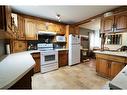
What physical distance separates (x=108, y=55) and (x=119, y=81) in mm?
2319

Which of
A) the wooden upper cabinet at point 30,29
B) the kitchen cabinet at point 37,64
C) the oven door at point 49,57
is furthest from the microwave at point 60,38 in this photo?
the kitchen cabinet at point 37,64

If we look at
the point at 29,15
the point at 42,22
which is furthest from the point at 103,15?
the point at 29,15

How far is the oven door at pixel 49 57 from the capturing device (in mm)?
3599

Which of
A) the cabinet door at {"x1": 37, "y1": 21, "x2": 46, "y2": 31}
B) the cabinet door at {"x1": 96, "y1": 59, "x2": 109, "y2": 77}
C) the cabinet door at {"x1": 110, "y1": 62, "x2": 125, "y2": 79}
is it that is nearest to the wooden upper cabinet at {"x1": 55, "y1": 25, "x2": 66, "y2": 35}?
the cabinet door at {"x1": 37, "y1": 21, "x2": 46, "y2": 31}

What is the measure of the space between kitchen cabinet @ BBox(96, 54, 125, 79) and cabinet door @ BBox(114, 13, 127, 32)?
33.5 inches

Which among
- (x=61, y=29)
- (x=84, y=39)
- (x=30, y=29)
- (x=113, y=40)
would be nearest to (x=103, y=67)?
(x=113, y=40)

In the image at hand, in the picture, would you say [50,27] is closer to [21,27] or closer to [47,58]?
[21,27]

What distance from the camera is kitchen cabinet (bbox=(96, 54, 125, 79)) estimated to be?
2561 millimetres

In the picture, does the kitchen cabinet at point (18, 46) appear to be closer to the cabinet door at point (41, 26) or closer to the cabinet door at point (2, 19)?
the cabinet door at point (41, 26)

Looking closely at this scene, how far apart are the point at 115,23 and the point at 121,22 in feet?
0.58

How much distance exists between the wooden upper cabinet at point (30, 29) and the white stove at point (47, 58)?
478 millimetres

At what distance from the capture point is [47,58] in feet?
12.3

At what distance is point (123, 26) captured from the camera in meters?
2.71
